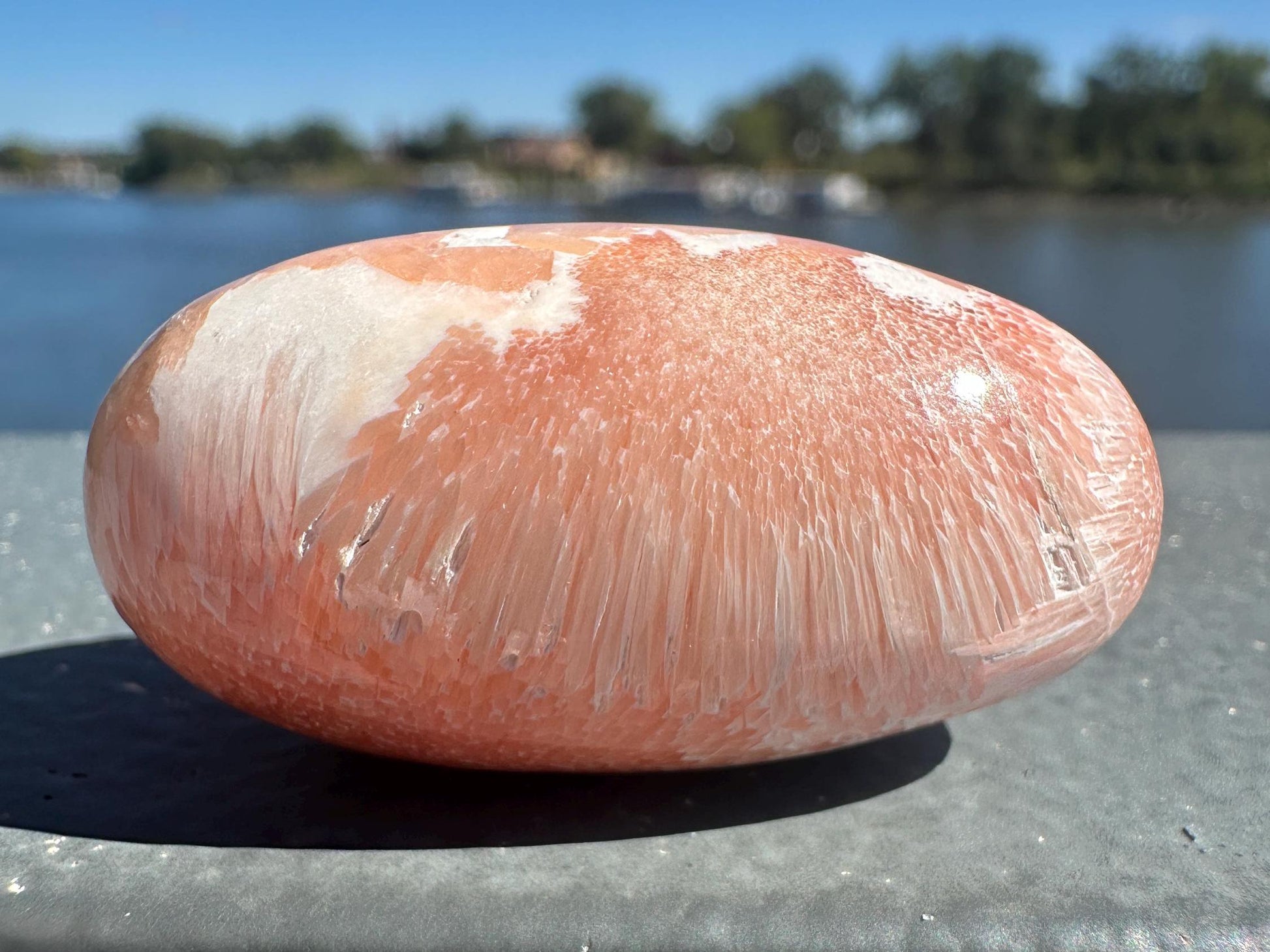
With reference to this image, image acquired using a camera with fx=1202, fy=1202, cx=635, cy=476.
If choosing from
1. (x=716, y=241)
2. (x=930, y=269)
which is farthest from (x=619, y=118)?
(x=716, y=241)

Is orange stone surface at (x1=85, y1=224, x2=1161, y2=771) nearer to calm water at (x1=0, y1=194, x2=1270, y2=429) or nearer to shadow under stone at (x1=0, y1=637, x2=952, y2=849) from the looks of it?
shadow under stone at (x1=0, y1=637, x2=952, y2=849)

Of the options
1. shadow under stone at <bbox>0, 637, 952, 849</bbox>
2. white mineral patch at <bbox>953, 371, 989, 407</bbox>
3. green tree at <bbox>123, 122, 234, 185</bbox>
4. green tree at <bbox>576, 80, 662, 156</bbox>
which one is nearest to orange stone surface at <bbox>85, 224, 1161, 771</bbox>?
white mineral patch at <bbox>953, 371, 989, 407</bbox>

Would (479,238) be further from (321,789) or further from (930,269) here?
(930,269)

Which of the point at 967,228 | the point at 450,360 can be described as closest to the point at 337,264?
the point at 450,360

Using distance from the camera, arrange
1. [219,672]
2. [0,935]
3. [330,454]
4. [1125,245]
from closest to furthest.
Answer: [0,935], [330,454], [219,672], [1125,245]

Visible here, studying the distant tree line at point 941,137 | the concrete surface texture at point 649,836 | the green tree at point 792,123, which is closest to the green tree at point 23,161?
the distant tree line at point 941,137

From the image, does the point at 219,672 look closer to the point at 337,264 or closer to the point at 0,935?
the point at 0,935
